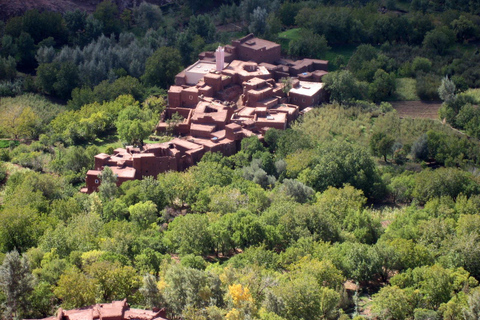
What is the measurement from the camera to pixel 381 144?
55.1 m

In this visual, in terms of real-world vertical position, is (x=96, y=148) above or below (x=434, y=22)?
below

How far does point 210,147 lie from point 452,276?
74.3 ft

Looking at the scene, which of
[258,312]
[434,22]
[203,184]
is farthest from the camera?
[434,22]

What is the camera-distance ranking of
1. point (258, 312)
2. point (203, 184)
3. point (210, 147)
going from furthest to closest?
point (210, 147) < point (203, 184) < point (258, 312)

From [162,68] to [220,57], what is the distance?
20.4 feet

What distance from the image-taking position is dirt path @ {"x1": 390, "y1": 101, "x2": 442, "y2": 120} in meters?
64.6

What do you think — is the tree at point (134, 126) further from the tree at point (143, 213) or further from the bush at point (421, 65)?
the bush at point (421, 65)

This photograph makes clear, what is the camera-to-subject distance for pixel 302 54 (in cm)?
7138

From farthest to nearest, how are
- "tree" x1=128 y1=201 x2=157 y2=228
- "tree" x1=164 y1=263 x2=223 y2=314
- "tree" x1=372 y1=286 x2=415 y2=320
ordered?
1. "tree" x1=128 y1=201 x2=157 y2=228
2. "tree" x1=372 y1=286 x2=415 y2=320
3. "tree" x1=164 y1=263 x2=223 y2=314

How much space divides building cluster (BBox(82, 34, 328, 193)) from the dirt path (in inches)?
299

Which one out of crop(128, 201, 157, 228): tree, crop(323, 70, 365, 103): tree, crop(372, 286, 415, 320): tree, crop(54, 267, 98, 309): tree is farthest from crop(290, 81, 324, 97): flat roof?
crop(54, 267, 98, 309): tree

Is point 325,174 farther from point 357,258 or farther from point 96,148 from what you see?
point 96,148

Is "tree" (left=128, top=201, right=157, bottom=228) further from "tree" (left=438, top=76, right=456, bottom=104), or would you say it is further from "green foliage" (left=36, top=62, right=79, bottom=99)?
"tree" (left=438, top=76, right=456, bottom=104)

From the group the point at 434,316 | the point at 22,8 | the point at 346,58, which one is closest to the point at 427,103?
the point at 346,58
